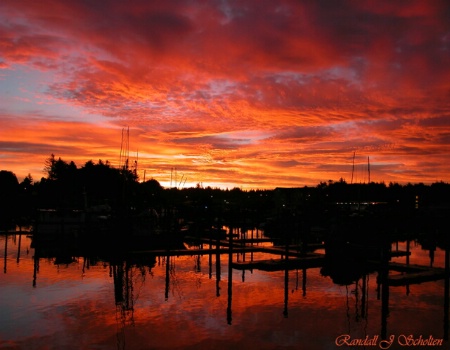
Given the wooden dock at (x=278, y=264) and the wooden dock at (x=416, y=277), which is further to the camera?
the wooden dock at (x=278, y=264)

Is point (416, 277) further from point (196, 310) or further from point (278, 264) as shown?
point (196, 310)

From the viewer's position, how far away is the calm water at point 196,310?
20.2 m

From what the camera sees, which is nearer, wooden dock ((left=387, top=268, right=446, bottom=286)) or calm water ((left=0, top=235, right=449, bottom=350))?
calm water ((left=0, top=235, right=449, bottom=350))

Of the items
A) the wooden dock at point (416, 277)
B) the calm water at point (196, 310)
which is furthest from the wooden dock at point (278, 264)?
the wooden dock at point (416, 277)

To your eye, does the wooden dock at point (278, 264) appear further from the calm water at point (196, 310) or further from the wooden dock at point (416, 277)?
the wooden dock at point (416, 277)

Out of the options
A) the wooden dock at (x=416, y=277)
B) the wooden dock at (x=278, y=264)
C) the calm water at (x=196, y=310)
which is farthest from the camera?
the wooden dock at (x=278, y=264)

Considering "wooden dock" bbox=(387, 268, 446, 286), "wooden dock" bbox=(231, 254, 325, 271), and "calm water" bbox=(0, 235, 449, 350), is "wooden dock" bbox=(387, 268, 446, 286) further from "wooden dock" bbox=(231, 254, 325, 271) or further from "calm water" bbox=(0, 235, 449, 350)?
"wooden dock" bbox=(231, 254, 325, 271)

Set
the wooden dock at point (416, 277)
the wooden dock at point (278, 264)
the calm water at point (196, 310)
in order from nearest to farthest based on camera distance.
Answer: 1. the calm water at point (196, 310)
2. the wooden dock at point (416, 277)
3. the wooden dock at point (278, 264)

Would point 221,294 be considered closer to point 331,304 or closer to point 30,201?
point 331,304

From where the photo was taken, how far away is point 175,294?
28719 millimetres

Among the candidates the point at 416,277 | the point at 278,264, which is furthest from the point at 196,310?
the point at 416,277

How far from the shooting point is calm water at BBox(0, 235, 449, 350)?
20.2 m

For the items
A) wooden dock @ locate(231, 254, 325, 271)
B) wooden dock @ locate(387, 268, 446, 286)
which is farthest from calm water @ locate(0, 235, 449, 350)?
wooden dock @ locate(231, 254, 325, 271)

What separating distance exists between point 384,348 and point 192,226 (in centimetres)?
5220
